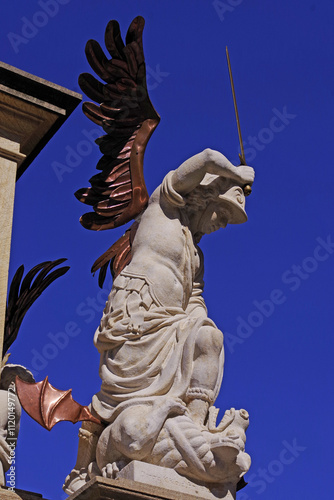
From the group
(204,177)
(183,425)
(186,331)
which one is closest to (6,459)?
(183,425)

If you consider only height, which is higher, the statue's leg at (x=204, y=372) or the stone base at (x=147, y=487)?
the statue's leg at (x=204, y=372)

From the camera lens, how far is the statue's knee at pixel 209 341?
23.8 feet

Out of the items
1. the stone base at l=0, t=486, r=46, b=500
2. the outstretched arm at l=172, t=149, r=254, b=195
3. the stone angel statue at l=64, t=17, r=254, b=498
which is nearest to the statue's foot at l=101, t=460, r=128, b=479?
the stone angel statue at l=64, t=17, r=254, b=498

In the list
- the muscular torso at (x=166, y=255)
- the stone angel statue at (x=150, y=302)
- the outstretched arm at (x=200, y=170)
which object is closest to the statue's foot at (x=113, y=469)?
the stone angel statue at (x=150, y=302)

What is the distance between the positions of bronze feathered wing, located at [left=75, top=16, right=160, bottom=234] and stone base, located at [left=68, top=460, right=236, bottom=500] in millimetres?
2862

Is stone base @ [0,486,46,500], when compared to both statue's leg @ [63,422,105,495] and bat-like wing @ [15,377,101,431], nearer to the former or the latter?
bat-like wing @ [15,377,101,431]

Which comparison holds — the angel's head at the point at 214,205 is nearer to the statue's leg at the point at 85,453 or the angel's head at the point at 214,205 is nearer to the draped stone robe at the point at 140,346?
the draped stone robe at the point at 140,346

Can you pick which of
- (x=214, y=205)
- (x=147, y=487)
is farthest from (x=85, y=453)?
(x=214, y=205)

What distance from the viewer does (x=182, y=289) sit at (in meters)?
7.90

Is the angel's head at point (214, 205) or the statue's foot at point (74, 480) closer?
the statue's foot at point (74, 480)

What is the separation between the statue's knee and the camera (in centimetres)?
726

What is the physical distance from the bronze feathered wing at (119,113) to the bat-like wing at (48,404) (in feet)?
7.04

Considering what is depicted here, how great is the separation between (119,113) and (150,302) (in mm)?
2246

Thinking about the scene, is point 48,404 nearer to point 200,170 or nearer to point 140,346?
point 140,346
